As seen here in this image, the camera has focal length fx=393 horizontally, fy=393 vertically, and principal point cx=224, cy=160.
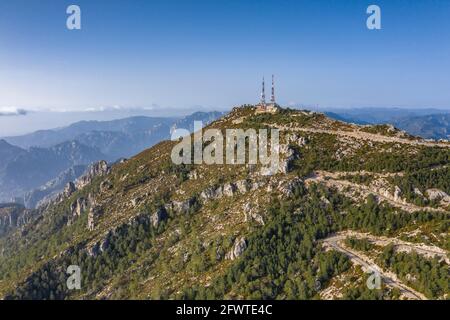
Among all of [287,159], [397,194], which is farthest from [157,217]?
[397,194]

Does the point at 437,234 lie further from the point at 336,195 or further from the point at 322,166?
the point at 322,166

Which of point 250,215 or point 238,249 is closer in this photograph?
point 238,249

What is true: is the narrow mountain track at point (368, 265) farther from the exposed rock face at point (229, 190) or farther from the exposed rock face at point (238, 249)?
the exposed rock face at point (229, 190)

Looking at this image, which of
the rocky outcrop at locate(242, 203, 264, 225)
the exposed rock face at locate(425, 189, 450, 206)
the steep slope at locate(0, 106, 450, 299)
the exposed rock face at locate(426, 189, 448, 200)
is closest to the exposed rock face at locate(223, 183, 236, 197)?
the steep slope at locate(0, 106, 450, 299)

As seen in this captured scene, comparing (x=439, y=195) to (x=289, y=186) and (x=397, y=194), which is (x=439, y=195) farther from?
(x=289, y=186)

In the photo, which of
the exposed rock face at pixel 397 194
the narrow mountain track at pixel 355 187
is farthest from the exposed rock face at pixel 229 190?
the exposed rock face at pixel 397 194

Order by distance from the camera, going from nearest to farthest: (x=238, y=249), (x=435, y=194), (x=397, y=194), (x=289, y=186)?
(x=238, y=249)
(x=435, y=194)
(x=397, y=194)
(x=289, y=186)
